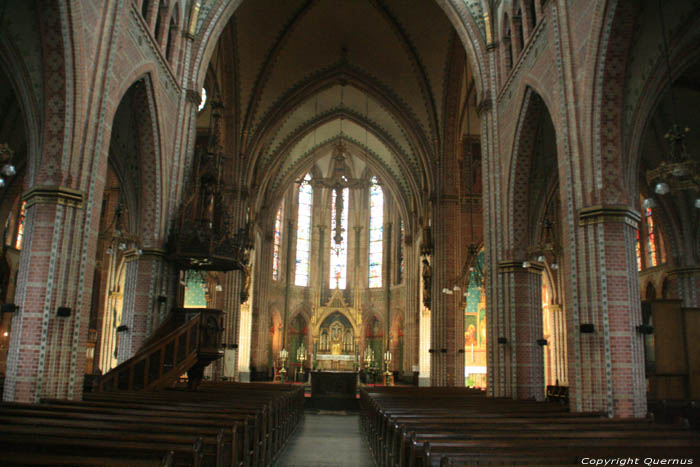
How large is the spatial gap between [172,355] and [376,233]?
29.4 metres

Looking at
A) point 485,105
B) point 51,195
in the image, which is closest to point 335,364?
point 485,105

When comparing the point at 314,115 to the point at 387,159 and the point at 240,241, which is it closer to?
the point at 387,159

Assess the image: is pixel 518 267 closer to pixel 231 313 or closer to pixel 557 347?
pixel 557 347

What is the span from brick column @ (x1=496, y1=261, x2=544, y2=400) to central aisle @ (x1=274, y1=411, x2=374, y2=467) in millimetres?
4358

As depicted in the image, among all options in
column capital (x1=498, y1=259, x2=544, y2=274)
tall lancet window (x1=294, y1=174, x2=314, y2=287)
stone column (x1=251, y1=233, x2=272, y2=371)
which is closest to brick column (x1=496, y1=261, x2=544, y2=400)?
column capital (x1=498, y1=259, x2=544, y2=274)

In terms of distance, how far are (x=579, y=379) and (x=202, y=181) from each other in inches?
431

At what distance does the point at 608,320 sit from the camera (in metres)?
10.1

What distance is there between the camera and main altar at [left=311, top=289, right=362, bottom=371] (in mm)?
40656

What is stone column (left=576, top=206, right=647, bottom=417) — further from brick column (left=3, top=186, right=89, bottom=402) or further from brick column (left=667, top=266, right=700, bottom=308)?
brick column (left=667, top=266, right=700, bottom=308)

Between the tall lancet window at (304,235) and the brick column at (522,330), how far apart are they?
89.8 feet

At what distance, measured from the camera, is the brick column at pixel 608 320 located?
9.89 meters

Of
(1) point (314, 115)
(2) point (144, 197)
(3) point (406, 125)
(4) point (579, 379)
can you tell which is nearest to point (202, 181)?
(2) point (144, 197)

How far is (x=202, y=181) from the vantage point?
16.1 m

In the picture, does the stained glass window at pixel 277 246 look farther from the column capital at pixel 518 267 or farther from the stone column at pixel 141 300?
the column capital at pixel 518 267
